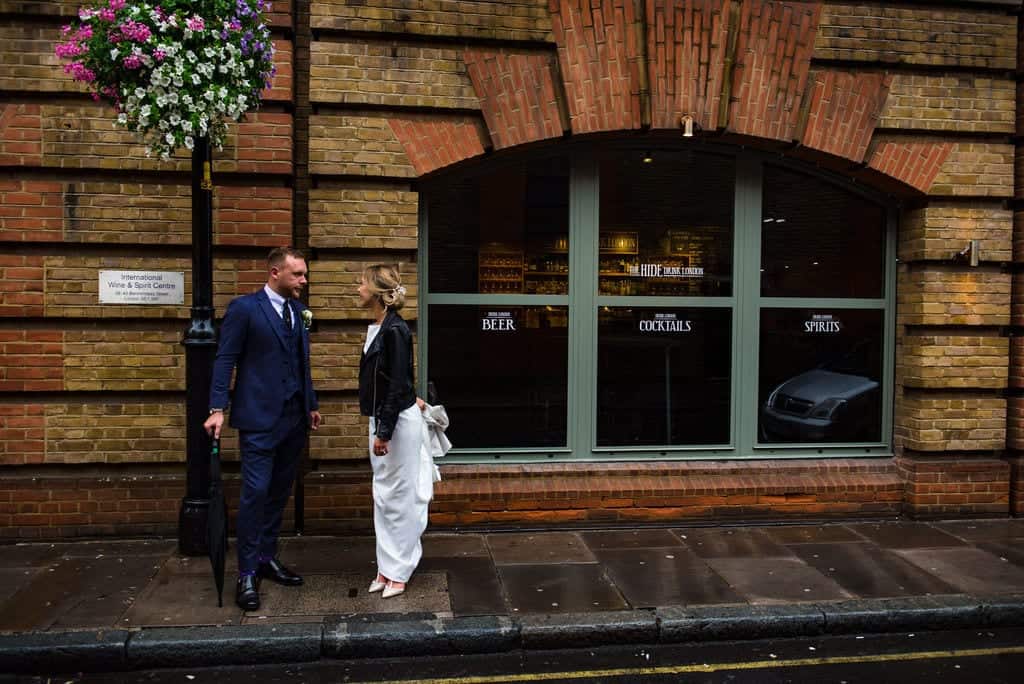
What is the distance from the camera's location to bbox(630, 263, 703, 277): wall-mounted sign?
7715 mm

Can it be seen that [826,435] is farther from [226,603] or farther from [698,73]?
[226,603]

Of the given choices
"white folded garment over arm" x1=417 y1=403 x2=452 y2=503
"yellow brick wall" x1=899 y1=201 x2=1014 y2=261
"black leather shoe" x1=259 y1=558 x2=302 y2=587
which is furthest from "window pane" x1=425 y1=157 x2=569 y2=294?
"yellow brick wall" x1=899 y1=201 x2=1014 y2=261

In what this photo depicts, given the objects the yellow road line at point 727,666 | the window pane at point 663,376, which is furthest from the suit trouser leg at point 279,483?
the window pane at point 663,376

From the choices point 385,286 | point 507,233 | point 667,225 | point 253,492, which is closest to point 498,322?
point 507,233

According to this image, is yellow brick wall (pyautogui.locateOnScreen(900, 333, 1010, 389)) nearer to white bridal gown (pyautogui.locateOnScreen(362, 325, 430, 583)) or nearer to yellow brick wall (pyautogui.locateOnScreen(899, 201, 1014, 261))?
yellow brick wall (pyautogui.locateOnScreen(899, 201, 1014, 261))

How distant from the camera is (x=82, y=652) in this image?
4.71 m

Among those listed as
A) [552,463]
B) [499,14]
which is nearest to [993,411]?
[552,463]

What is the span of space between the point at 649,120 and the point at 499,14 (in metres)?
1.52

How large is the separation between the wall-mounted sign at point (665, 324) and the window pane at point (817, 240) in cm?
83

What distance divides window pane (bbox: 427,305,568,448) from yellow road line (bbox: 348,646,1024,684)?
119 inches

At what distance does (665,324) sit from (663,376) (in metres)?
0.48

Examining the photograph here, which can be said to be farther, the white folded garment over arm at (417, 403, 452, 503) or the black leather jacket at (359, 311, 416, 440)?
the white folded garment over arm at (417, 403, 452, 503)

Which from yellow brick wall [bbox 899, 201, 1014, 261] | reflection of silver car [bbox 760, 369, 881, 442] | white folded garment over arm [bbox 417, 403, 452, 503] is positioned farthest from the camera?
reflection of silver car [bbox 760, 369, 881, 442]

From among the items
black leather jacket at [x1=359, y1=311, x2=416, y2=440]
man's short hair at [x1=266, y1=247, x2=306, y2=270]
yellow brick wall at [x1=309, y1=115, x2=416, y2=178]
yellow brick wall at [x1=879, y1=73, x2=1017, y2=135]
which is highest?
yellow brick wall at [x1=879, y1=73, x2=1017, y2=135]
